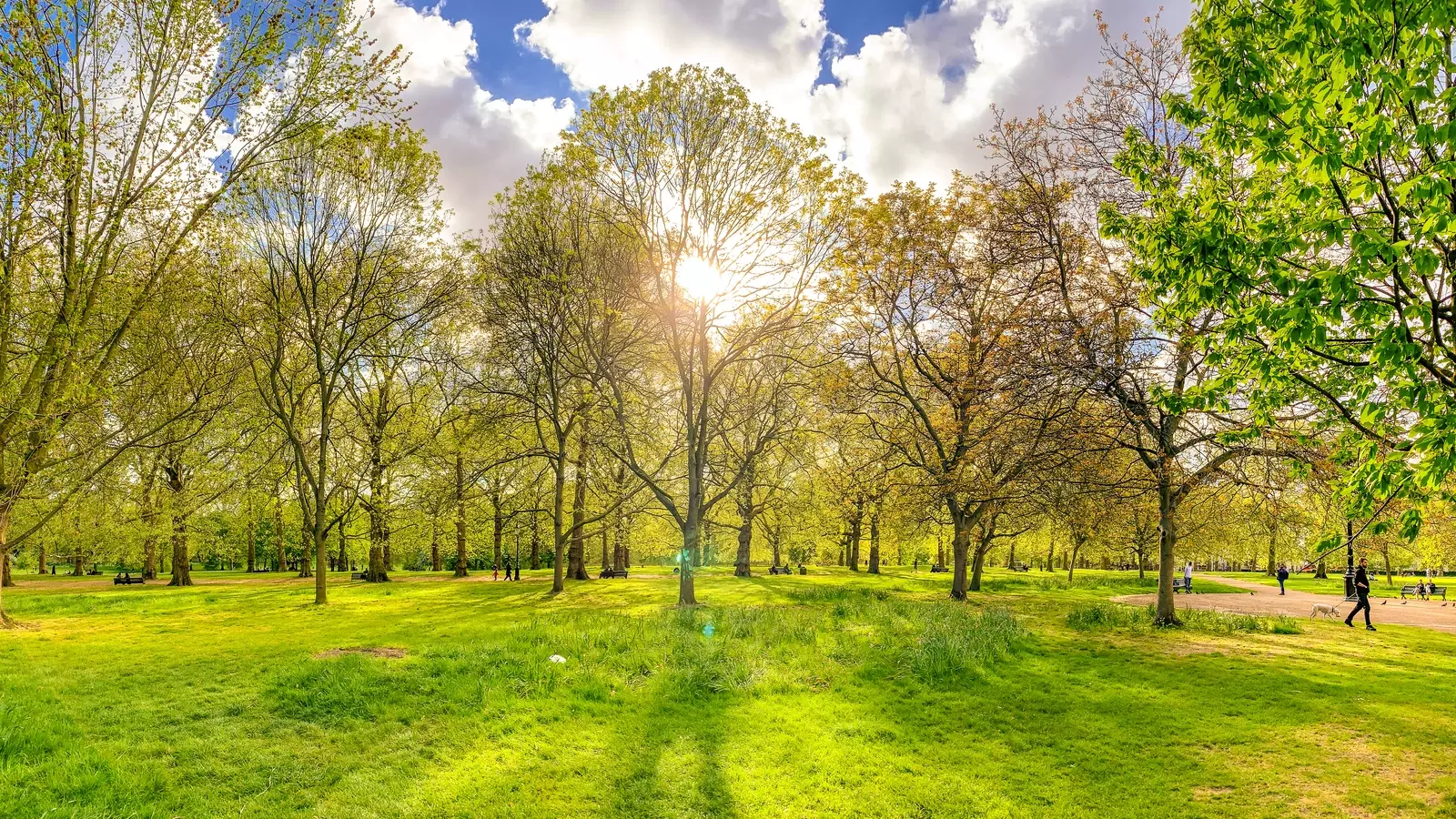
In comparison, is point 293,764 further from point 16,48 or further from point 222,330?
point 222,330

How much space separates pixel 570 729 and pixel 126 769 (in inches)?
183

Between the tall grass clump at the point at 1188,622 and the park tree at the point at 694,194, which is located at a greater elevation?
the park tree at the point at 694,194

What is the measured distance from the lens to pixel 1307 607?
83.1ft

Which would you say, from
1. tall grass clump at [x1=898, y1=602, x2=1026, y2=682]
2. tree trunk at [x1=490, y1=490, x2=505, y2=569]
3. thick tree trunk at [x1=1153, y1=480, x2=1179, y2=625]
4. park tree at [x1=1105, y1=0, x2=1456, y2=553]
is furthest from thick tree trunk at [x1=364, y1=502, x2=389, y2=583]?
thick tree trunk at [x1=1153, y1=480, x2=1179, y2=625]

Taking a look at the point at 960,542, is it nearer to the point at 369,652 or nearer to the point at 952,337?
the point at 952,337

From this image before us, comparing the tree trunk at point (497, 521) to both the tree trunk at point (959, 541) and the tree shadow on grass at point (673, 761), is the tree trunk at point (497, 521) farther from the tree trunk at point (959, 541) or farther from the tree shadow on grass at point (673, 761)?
the tree shadow on grass at point (673, 761)

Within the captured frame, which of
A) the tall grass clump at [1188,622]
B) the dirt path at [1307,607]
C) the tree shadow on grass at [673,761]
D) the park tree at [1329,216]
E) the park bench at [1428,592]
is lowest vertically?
the park bench at [1428,592]

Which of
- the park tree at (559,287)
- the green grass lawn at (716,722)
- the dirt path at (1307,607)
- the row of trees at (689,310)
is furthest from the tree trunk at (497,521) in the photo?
the dirt path at (1307,607)

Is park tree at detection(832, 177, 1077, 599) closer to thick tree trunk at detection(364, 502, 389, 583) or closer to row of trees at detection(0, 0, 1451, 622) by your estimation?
row of trees at detection(0, 0, 1451, 622)

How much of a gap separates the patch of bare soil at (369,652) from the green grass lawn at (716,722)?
10.4 inches

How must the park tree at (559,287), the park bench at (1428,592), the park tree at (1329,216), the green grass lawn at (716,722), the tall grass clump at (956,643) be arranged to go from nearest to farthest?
the park tree at (1329,216) → the green grass lawn at (716,722) → the tall grass clump at (956,643) → the park tree at (559,287) → the park bench at (1428,592)

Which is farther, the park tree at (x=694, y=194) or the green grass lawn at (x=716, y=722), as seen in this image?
the park tree at (x=694, y=194)

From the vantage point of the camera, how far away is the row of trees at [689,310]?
7.24m

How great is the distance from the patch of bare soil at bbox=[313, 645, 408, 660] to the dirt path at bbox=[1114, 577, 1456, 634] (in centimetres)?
2398
